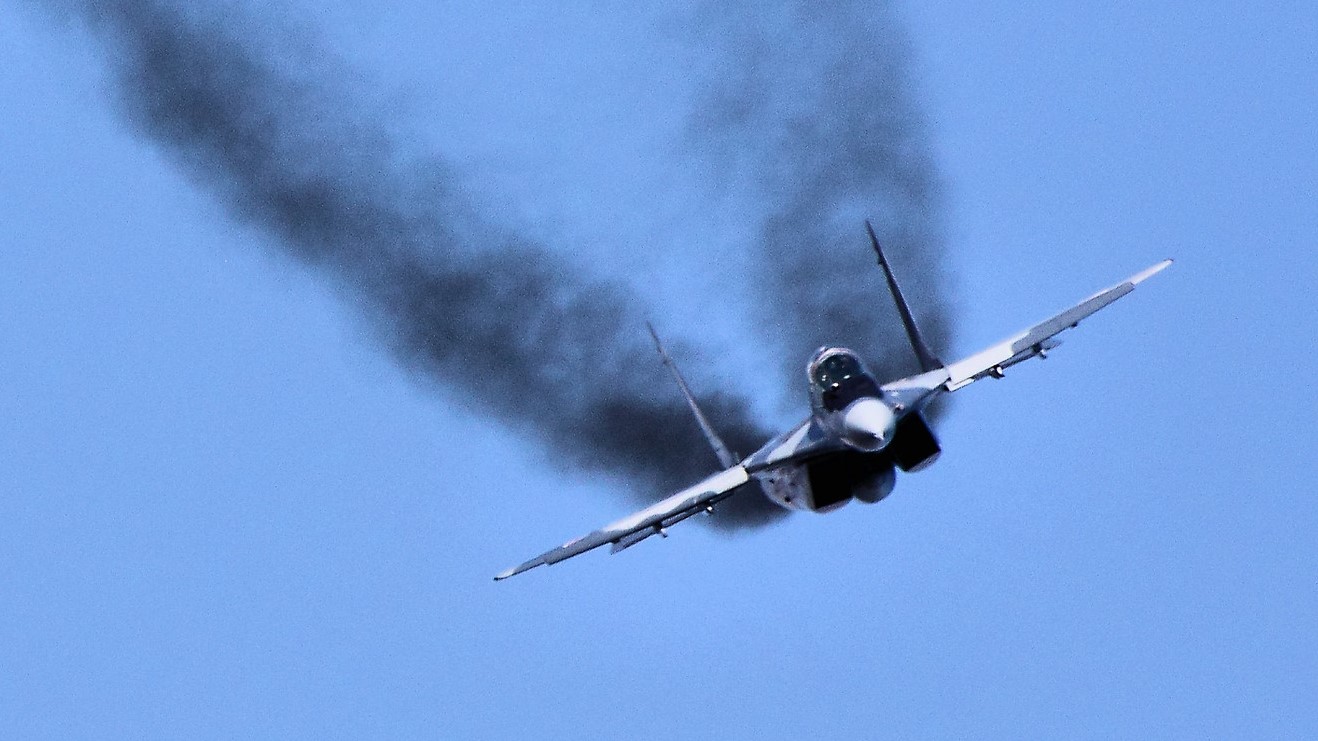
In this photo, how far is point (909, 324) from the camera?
69.0 meters

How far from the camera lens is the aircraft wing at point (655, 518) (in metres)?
66.0

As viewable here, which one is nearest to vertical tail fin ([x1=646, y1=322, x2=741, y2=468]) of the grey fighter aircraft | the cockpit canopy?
the grey fighter aircraft

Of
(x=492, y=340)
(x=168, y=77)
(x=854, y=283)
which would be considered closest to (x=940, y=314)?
(x=854, y=283)

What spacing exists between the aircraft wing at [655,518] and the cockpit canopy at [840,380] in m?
3.45

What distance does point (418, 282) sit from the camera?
8081cm

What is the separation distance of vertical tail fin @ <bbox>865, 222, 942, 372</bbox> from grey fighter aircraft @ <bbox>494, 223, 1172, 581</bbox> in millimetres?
44

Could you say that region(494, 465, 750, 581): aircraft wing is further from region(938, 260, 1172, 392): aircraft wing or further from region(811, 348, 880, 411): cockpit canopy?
region(938, 260, 1172, 392): aircraft wing

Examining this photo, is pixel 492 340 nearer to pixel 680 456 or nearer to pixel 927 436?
pixel 680 456

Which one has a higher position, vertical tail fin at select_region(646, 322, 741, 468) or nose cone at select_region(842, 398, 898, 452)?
vertical tail fin at select_region(646, 322, 741, 468)

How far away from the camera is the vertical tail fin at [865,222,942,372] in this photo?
68.6m

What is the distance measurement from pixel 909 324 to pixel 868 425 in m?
7.49

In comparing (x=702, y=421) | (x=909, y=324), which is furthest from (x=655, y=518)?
(x=909, y=324)

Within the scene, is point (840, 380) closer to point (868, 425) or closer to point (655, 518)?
point (868, 425)

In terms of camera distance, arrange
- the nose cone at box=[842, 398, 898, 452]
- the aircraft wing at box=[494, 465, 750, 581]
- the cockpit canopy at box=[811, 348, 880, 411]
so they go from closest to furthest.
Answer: the nose cone at box=[842, 398, 898, 452] → the cockpit canopy at box=[811, 348, 880, 411] → the aircraft wing at box=[494, 465, 750, 581]
